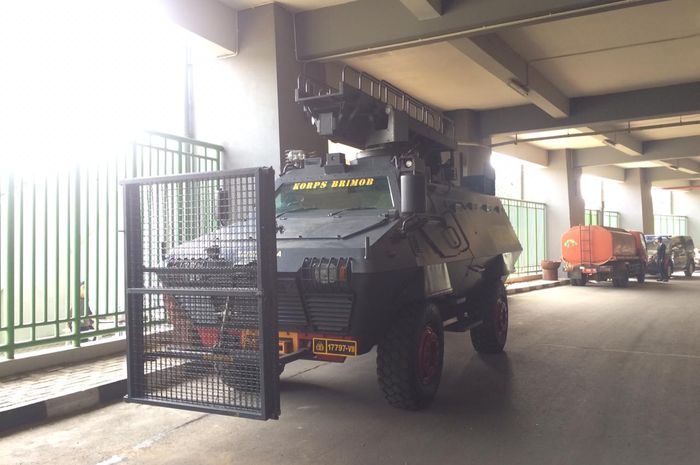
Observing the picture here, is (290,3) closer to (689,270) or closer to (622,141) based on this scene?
(622,141)

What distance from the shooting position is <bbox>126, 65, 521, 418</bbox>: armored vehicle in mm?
3801

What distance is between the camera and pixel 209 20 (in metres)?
8.41

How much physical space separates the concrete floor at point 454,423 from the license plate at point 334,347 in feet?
2.08

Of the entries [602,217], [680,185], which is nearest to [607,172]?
[602,217]

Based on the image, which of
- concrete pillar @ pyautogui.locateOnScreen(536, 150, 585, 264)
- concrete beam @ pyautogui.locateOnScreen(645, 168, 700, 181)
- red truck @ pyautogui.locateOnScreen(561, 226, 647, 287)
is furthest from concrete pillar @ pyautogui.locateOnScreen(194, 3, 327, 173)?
concrete beam @ pyautogui.locateOnScreen(645, 168, 700, 181)

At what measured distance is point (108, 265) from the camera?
729 centimetres

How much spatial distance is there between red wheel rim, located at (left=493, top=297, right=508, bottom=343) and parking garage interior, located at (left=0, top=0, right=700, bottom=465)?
32 cm

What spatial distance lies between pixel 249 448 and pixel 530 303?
10784mm

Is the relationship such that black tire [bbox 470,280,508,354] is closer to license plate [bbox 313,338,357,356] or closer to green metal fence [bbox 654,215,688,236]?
license plate [bbox 313,338,357,356]

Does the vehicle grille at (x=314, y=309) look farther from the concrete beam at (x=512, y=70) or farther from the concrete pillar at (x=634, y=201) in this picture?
the concrete pillar at (x=634, y=201)

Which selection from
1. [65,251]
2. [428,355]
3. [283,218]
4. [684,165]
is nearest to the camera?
[428,355]

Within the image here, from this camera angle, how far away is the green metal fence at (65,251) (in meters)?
6.24

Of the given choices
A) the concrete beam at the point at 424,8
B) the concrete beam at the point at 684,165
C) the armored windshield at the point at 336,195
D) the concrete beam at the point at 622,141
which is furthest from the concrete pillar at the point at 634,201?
the armored windshield at the point at 336,195

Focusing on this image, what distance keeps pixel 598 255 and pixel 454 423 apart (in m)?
15.4
